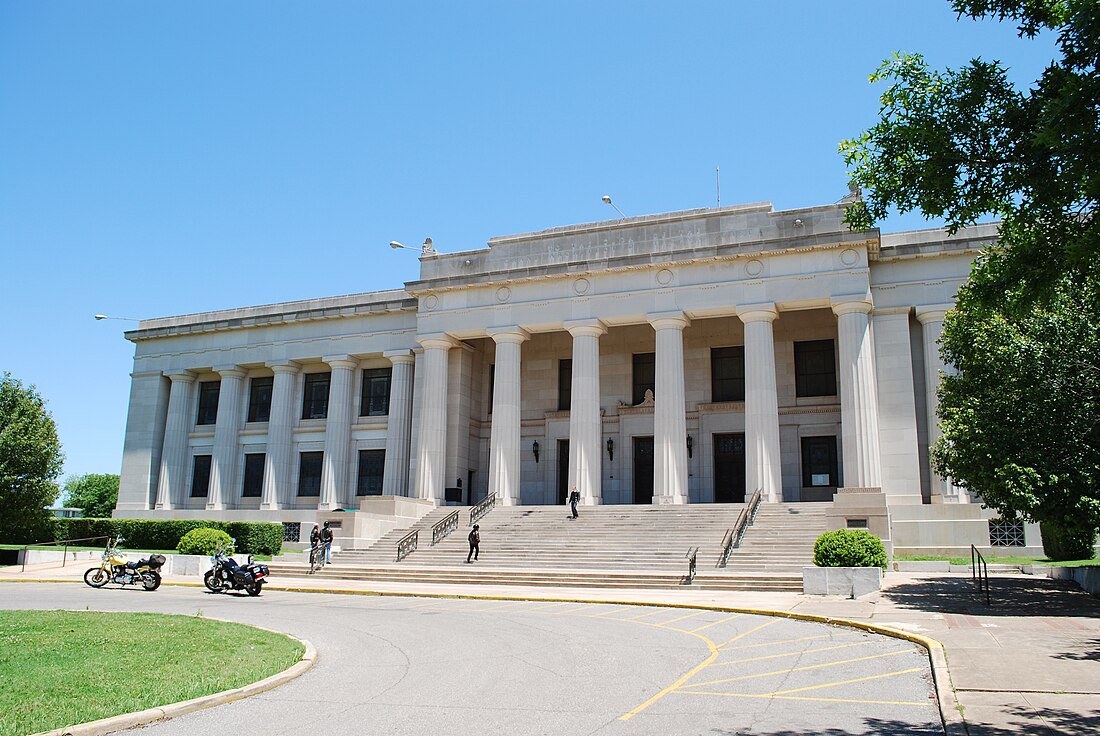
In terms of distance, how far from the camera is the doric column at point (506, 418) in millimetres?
36969

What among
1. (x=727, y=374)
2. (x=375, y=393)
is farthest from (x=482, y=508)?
(x=727, y=374)

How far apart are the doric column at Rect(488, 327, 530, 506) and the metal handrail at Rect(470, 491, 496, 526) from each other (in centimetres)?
40

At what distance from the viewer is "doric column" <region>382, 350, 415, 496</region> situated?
4150 cm

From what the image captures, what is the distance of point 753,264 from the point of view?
114 feet

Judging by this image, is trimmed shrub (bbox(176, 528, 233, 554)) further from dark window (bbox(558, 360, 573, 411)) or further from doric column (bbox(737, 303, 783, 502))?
doric column (bbox(737, 303, 783, 502))

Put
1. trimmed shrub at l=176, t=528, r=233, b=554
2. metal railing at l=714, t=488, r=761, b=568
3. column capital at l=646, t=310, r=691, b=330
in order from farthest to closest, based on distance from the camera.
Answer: column capital at l=646, t=310, r=691, b=330, trimmed shrub at l=176, t=528, r=233, b=554, metal railing at l=714, t=488, r=761, b=568

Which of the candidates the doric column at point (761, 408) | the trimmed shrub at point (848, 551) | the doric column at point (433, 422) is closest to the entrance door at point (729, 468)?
the doric column at point (761, 408)

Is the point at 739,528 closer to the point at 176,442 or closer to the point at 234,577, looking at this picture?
the point at 234,577

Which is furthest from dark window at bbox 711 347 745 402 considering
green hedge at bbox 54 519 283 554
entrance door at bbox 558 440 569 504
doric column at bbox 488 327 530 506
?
green hedge at bbox 54 519 283 554

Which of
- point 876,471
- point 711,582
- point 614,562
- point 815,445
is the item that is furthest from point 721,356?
point 711,582

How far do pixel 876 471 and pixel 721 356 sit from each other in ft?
32.1

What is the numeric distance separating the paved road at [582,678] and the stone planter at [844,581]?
4.21 meters

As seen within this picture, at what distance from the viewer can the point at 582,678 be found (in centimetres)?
1013

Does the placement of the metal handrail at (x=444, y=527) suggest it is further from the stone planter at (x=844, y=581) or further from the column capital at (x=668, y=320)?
the stone planter at (x=844, y=581)
